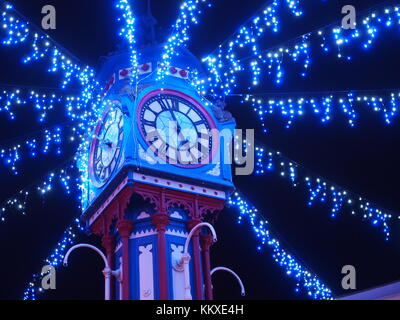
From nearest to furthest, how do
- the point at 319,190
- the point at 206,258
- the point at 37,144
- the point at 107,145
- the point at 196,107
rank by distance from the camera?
the point at 206,258 < the point at 107,145 < the point at 196,107 < the point at 37,144 < the point at 319,190

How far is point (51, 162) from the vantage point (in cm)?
1541

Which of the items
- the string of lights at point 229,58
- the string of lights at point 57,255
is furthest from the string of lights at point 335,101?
the string of lights at point 57,255

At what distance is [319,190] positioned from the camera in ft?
50.8

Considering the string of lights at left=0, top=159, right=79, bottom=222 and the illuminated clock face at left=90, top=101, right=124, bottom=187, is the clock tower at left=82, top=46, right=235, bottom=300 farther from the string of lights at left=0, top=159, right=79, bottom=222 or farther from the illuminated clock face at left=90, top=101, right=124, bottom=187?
the string of lights at left=0, top=159, right=79, bottom=222

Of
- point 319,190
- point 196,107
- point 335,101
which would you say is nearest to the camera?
point 196,107

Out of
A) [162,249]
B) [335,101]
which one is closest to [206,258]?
[162,249]

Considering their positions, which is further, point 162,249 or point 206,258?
point 206,258

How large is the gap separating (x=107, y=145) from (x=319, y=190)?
521 cm

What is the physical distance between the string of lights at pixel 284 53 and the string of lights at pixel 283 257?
2.56 metres

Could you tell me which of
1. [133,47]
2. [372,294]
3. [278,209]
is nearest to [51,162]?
[133,47]

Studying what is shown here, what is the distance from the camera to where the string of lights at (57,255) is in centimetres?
1511

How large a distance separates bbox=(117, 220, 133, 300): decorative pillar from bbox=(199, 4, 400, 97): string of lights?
3.02 m

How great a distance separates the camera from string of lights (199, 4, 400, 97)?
466 inches

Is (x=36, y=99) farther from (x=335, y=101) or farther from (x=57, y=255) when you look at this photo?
(x=335, y=101)
